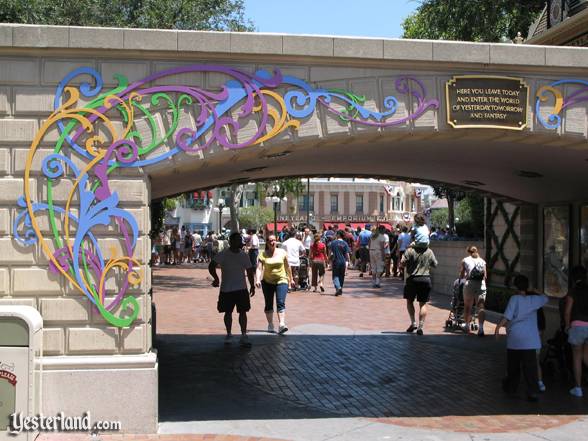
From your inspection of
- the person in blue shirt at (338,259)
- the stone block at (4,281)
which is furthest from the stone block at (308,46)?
the person in blue shirt at (338,259)

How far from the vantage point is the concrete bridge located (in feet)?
23.7

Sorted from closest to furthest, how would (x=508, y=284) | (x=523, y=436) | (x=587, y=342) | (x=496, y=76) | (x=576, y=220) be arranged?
(x=523, y=436)
(x=496, y=76)
(x=587, y=342)
(x=576, y=220)
(x=508, y=284)

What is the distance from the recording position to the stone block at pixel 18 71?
7.23m

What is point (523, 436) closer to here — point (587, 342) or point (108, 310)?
point (587, 342)

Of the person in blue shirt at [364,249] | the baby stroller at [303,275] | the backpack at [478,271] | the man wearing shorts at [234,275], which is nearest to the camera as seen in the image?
the man wearing shorts at [234,275]

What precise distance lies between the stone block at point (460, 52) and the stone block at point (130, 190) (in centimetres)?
328

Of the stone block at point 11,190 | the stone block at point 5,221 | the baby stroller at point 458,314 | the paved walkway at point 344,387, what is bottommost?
the paved walkway at point 344,387

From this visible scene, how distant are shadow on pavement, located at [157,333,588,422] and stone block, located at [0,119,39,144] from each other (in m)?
3.18

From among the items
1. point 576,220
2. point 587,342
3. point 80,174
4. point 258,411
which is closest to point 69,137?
point 80,174

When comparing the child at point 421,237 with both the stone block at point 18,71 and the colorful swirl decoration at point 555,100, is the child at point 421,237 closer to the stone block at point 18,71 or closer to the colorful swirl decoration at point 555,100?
the colorful swirl decoration at point 555,100

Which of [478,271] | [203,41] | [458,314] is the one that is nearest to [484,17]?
[458,314]

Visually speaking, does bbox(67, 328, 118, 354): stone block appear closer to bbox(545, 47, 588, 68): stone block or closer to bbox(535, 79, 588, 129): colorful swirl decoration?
bbox(535, 79, 588, 129): colorful swirl decoration

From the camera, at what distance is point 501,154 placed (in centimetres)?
975

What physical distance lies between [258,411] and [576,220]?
7.86 metres
